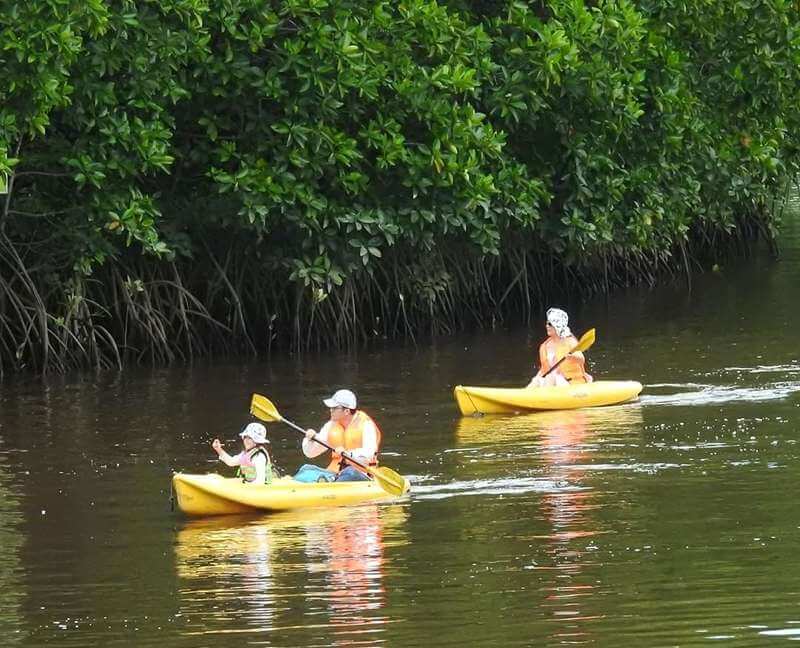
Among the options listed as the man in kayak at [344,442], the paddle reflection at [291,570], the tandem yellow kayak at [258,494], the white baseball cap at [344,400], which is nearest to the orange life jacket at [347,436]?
the man in kayak at [344,442]

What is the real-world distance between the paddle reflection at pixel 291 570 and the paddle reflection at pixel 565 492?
1.02 metres

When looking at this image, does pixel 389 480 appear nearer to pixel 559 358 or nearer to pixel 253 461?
pixel 253 461

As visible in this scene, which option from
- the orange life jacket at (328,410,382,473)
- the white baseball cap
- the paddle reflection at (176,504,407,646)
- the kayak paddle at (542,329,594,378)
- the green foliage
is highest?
the green foliage

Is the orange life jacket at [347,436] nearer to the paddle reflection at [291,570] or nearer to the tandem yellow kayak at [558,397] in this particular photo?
the paddle reflection at [291,570]

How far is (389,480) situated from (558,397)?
5159 mm

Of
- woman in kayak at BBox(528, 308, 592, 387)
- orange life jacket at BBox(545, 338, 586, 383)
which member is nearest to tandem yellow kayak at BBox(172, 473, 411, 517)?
woman in kayak at BBox(528, 308, 592, 387)

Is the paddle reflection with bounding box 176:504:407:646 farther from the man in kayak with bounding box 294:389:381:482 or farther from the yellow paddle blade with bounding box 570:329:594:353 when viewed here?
the yellow paddle blade with bounding box 570:329:594:353

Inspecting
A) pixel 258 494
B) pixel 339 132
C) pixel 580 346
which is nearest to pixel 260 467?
pixel 258 494

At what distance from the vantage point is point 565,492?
49.6 feet

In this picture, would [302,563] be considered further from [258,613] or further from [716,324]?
[716,324]

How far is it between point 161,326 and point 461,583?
1184cm

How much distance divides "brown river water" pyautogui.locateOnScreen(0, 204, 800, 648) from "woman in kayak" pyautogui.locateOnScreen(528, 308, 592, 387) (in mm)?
689

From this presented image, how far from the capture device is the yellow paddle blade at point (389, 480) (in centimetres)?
1498

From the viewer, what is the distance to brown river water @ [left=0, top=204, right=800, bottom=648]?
11180 mm
